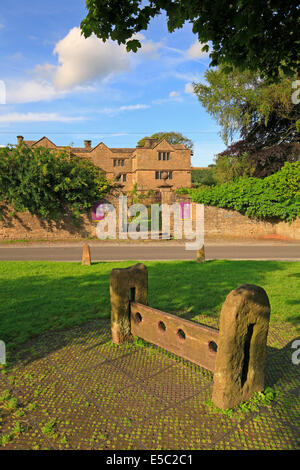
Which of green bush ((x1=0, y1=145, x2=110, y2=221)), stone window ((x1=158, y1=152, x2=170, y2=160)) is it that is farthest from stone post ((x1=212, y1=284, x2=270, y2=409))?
stone window ((x1=158, y1=152, x2=170, y2=160))

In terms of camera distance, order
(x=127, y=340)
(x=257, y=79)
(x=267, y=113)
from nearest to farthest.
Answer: (x=127, y=340) < (x=267, y=113) < (x=257, y=79)

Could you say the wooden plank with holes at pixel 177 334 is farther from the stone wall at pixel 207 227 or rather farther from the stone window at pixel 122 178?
the stone window at pixel 122 178

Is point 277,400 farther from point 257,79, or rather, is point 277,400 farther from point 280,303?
point 257,79

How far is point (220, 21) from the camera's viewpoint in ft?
17.8

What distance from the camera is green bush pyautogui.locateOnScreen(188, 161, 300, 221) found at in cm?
2173

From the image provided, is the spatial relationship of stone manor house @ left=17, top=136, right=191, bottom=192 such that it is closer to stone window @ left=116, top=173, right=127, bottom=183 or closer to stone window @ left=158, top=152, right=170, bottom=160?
stone window @ left=158, top=152, right=170, bottom=160

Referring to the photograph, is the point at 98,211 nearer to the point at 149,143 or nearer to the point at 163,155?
the point at 163,155

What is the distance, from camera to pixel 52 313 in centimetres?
645

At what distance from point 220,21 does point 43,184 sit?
18.4 m

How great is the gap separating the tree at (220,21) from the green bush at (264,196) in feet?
57.7

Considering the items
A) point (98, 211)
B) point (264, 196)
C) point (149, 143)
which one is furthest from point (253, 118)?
point (149, 143)

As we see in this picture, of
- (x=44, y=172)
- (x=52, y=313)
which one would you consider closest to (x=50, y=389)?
(x=52, y=313)

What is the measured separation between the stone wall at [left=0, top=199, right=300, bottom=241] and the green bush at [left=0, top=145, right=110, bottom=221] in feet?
2.42

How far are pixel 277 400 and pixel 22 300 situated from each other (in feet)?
19.5
